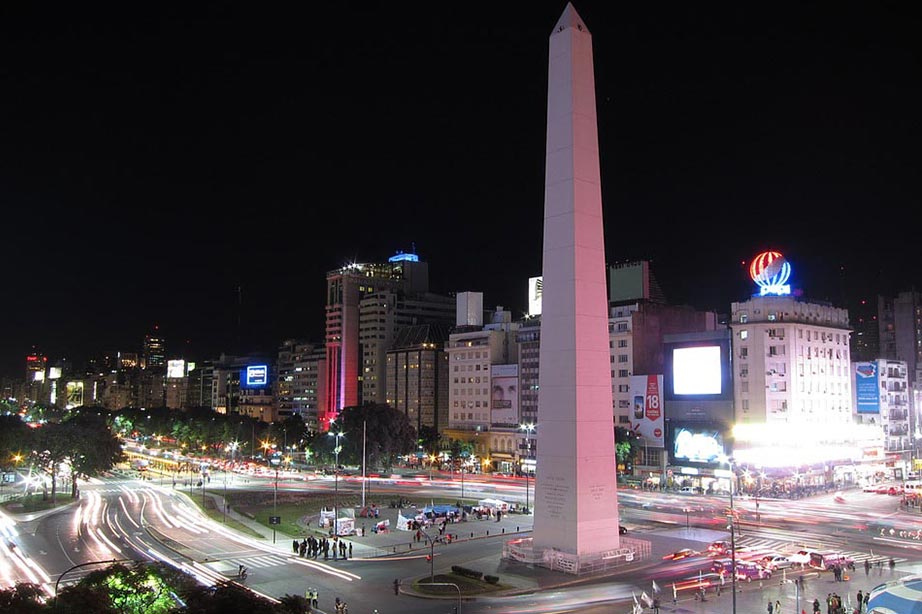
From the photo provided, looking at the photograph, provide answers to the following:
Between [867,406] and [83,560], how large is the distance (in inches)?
3674

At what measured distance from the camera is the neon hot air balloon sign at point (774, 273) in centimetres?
9425

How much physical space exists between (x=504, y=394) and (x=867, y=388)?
170ft

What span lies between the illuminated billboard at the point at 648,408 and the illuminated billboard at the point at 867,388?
25.4 meters

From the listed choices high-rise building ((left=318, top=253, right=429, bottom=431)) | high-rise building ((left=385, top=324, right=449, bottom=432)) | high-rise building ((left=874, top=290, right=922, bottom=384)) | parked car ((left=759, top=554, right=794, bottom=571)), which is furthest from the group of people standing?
high-rise building ((left=874, top=290, right=922, bottom=384))

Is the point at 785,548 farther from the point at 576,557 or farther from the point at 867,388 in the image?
the point at 867,388

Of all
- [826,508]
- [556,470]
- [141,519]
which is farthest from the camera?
[826,508]

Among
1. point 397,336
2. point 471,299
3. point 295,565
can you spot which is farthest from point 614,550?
point 397,336

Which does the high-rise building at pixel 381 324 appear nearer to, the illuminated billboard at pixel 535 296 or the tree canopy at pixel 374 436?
the illuminated billboard at pixel 535 296

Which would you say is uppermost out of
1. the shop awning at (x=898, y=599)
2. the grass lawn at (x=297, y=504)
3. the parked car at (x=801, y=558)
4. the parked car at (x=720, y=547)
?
the shop awning at (x=898, y=599)

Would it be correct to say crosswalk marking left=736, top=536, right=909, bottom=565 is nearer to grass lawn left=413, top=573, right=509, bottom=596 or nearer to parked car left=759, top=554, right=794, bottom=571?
parked car left=759, top=554, right=794, bottom=571

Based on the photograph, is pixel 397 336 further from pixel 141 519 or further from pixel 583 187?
pixel 583 187

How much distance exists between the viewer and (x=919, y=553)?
4803cm

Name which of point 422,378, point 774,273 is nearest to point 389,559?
point 774,273

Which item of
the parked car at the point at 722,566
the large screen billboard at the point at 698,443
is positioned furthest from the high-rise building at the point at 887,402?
the parked car at the point at 722,566
